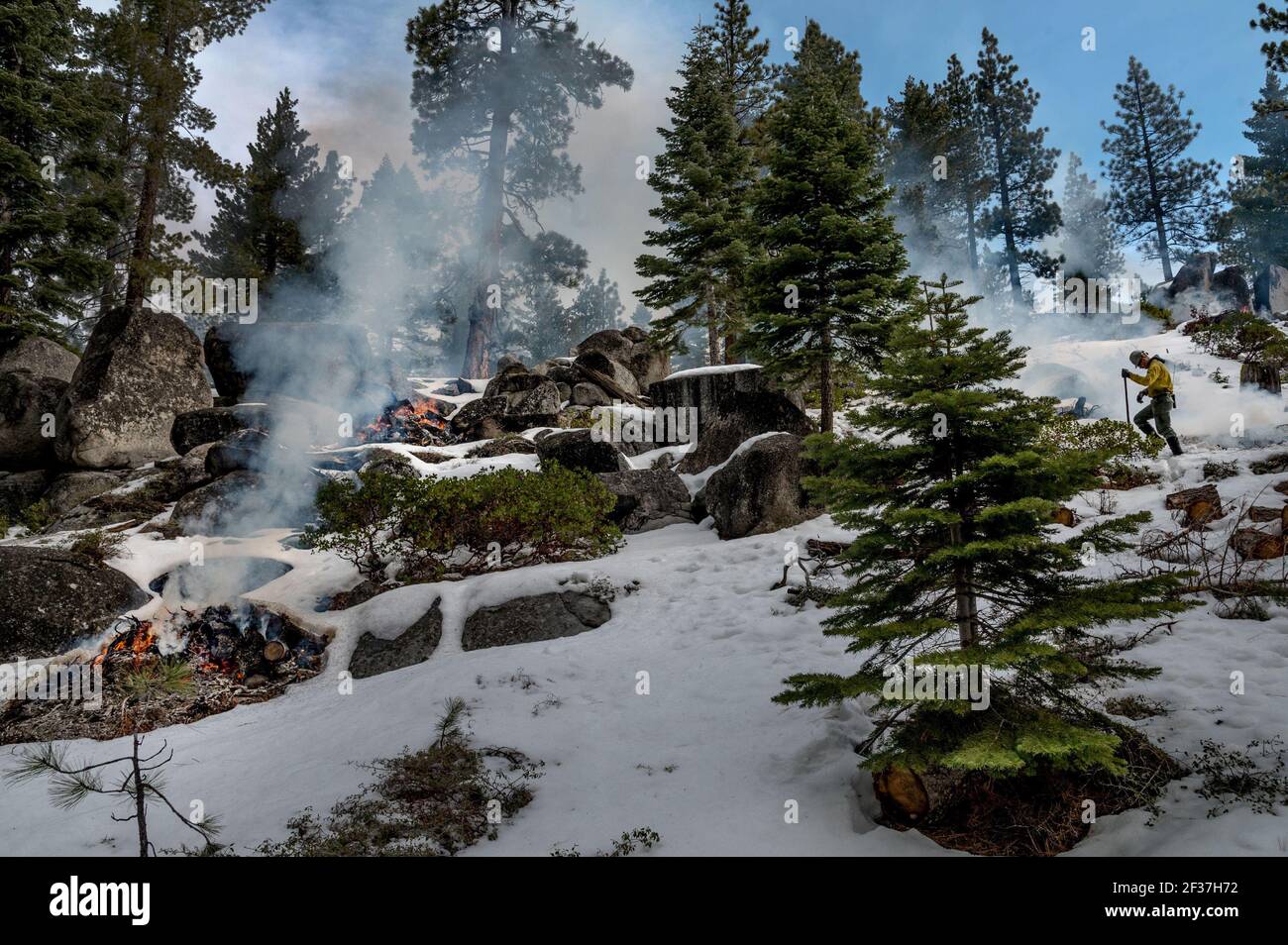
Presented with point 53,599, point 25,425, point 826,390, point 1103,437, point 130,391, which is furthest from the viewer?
point 25,425

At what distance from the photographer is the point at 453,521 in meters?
8.48

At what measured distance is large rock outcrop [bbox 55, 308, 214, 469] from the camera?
1406 centimetres

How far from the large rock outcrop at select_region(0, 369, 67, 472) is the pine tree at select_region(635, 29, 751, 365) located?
1695 centimetres

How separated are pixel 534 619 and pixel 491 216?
900 inches

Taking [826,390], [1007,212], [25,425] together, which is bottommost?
[826,390]

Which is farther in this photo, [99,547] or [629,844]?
[99,547]

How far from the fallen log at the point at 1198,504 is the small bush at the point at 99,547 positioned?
13412 millimetres

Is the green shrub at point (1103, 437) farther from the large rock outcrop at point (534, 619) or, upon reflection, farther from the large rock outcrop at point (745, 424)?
the large rock outcrop at point (534, 619)

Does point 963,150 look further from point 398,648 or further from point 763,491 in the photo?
point 398,648

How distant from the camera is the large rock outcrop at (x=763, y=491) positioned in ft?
31.3

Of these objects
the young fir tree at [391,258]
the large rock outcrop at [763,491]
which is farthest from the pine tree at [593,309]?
the large rock outcrop at [763,491]
